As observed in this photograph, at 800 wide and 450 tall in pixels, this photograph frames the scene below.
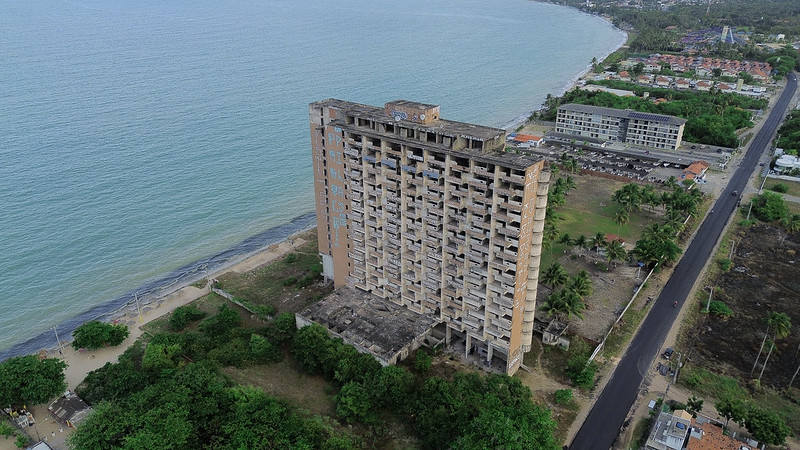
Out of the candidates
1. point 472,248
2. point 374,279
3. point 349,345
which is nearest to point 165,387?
point 349,345

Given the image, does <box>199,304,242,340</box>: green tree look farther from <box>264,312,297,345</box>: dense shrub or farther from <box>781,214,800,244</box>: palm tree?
<box>781,214,800,244</box>: palm tree

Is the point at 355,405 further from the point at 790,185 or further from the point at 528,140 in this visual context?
the point at 790,185

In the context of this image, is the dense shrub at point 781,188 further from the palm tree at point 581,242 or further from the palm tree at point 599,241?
the palm tree at point 581,242

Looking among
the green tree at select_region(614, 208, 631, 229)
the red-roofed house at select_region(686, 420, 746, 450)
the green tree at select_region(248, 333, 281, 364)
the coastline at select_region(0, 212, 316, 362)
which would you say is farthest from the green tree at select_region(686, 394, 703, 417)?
the coastline at select_region(0, 212, 316, 362)

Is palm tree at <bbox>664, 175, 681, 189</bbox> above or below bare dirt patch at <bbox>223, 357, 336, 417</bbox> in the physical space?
above

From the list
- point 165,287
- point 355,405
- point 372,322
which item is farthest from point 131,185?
point 355,405

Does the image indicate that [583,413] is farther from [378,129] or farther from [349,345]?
[378,129]
